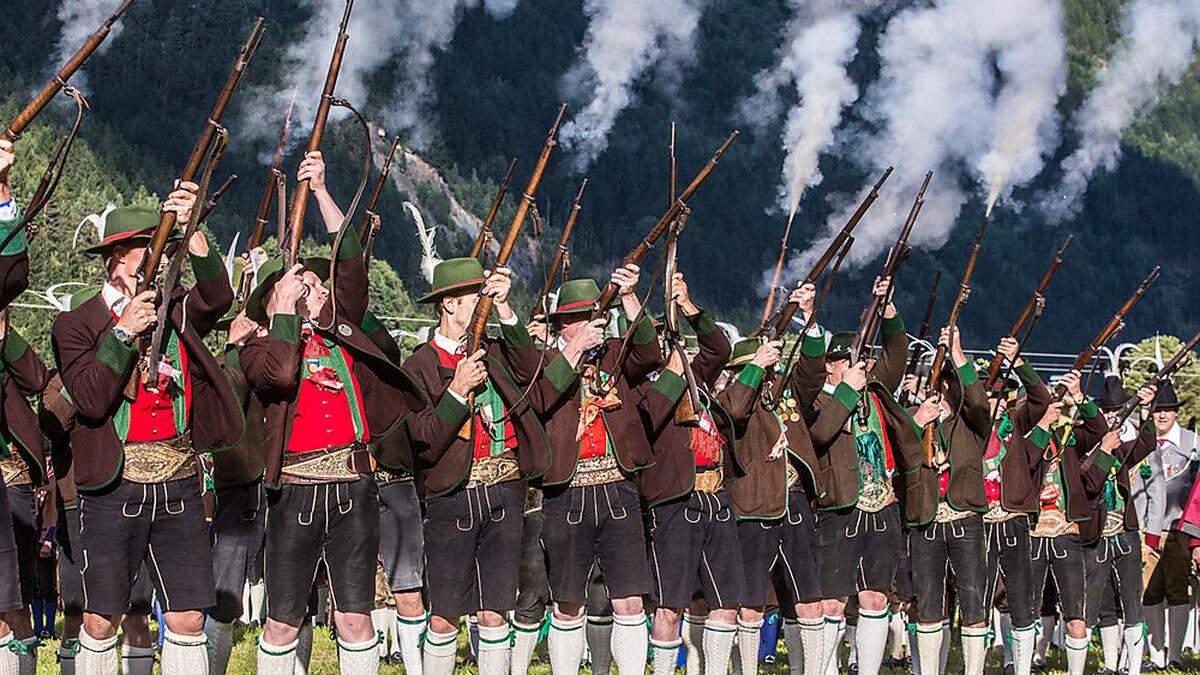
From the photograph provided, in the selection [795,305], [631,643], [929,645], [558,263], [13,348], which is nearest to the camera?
[13,348]

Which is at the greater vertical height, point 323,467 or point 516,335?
point 516,335

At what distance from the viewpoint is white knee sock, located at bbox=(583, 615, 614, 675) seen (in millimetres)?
10102

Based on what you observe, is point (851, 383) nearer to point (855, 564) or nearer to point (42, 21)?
point (855, 564)

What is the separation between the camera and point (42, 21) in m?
42.0

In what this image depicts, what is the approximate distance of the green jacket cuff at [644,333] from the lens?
9.83m

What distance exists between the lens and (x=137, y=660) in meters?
7.92

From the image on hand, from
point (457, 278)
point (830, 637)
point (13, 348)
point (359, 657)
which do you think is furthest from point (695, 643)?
point (13, 348)

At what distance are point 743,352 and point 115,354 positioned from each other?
5411 millimetres

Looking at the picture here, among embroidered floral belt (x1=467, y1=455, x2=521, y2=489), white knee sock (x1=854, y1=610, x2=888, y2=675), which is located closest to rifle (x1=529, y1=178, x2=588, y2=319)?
embroidered floral belt (x1=467, y1=455, x2=521, y2=489)

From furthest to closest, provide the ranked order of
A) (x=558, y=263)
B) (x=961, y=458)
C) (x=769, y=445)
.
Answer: (x=961, y=458)
(x=558, y=263)
(x=769, y=445)

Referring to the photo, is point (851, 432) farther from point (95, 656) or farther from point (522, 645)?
point (95, 656)

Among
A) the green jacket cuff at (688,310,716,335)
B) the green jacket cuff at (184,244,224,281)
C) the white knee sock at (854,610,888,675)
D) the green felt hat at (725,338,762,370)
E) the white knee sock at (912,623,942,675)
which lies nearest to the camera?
the green jacket cuff at (184,244,224,281)

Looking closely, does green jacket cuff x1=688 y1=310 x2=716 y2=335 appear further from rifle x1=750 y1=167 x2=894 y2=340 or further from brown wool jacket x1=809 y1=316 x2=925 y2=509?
brown wool jacket x1=809 y1=316 x2=925 y2=509

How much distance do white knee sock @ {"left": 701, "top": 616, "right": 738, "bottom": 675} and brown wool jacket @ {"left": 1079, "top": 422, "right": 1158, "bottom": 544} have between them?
13.3 ft
